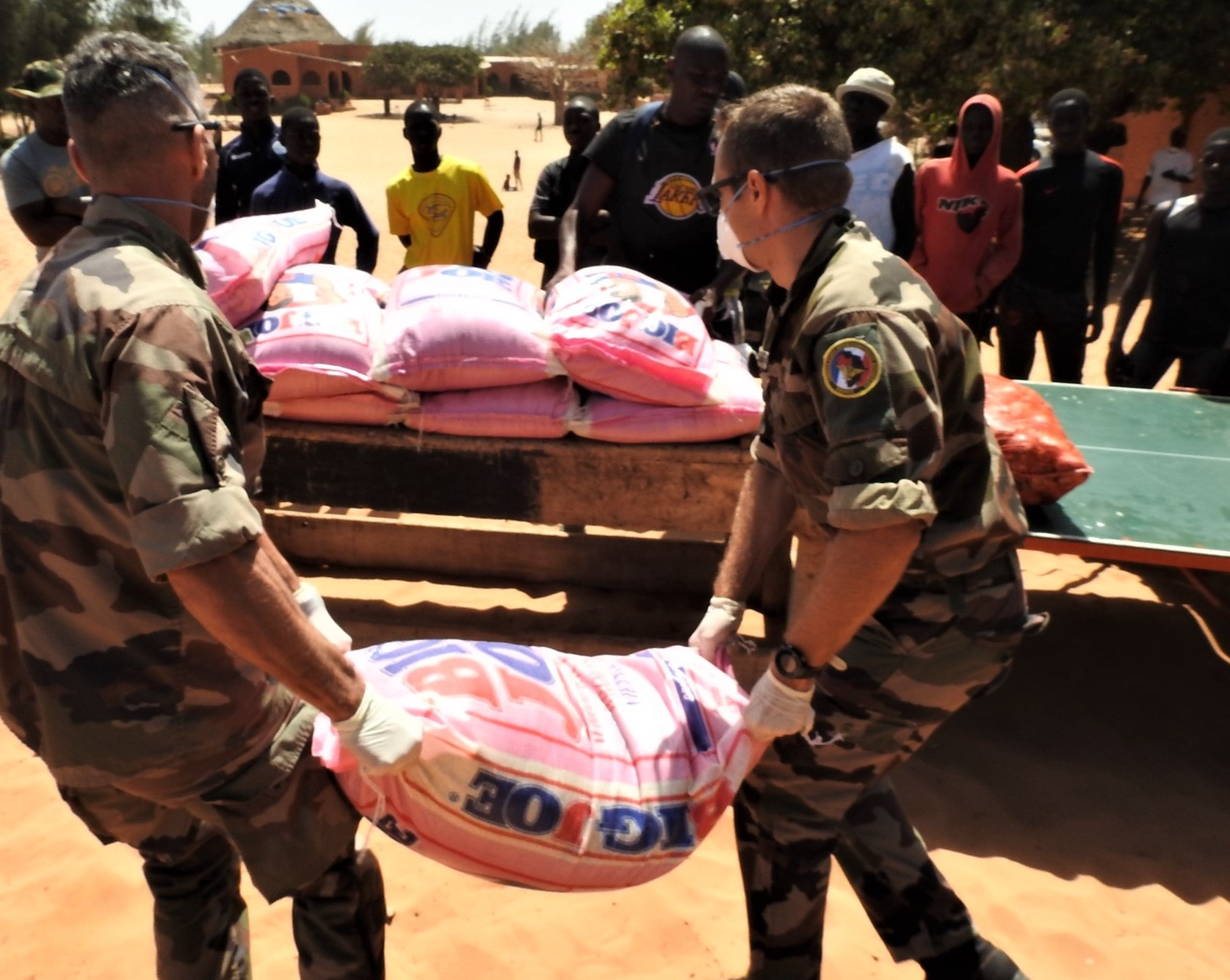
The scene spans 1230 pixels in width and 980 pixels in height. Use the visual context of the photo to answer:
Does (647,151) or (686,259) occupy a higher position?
(647,151)

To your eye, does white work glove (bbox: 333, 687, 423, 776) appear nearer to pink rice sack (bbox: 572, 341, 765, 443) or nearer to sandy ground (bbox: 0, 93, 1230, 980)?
sandy ground (bbox: 0, 93, 1230, 980)

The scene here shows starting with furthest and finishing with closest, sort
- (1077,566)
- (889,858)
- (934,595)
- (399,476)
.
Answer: (1077,566)
(399,476)
(889,858)
(934,595)

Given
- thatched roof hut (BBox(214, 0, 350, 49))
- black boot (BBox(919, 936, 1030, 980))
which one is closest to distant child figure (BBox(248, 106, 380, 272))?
black boot (BBox(919, 936, 1030, 980))

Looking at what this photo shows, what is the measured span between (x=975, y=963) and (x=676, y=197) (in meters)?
3.00

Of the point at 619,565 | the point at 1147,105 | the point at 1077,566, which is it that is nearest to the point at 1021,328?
the point at 1077,566

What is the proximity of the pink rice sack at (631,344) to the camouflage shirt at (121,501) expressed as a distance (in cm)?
165

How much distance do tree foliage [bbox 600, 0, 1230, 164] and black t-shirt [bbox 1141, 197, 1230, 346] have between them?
6016 mm

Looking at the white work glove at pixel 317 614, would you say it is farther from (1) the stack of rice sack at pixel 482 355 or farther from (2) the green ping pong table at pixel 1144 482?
(2) the green ping pong table at pixel 1144 482

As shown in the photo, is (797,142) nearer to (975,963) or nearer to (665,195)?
(975,963)

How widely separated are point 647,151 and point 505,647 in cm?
282

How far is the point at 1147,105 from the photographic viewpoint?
449 inches

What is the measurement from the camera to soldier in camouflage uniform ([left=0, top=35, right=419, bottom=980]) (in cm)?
151

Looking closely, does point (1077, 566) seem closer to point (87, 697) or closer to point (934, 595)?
point (934, 595)

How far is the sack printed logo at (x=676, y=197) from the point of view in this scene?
4.32 m
